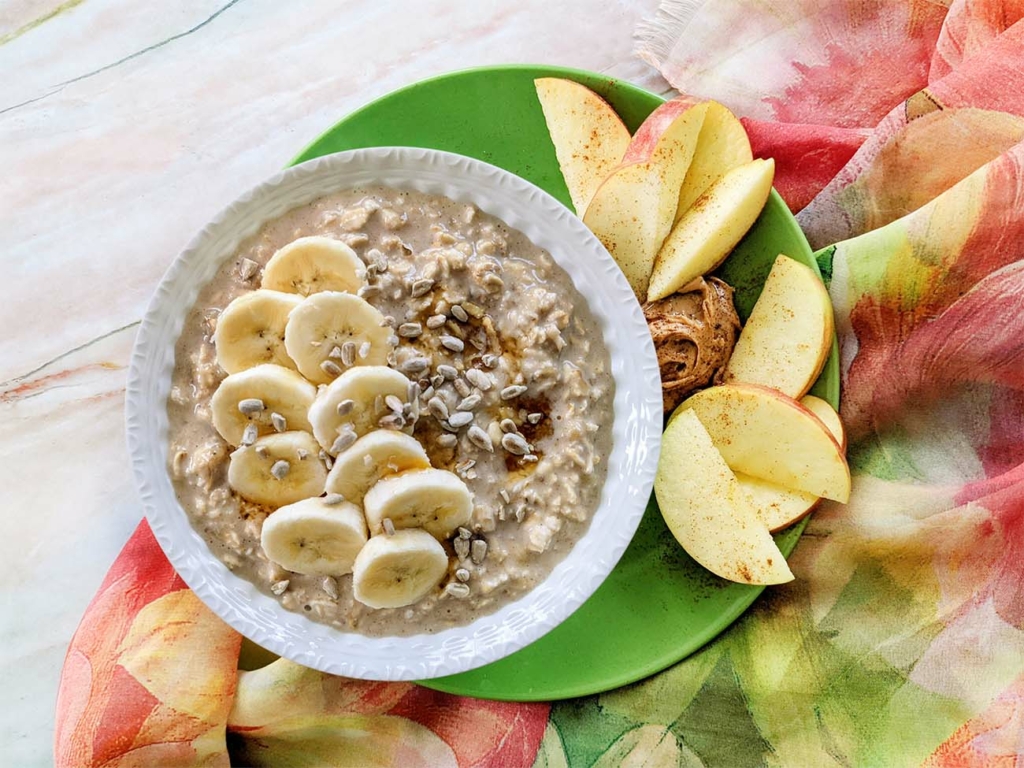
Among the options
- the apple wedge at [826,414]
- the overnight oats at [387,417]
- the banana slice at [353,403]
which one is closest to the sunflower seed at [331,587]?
the overnight oats at [387,417]

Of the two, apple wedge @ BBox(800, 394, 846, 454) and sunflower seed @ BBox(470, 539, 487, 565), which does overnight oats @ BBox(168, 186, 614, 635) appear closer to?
sunflower seed @ BBox(470, 539, 487, 565)

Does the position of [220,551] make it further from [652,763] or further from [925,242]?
[925,242]

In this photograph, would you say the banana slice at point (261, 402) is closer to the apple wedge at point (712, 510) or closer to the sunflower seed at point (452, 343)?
the sunflower seed at point (452, 343)

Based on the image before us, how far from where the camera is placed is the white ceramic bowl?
2.29 metres

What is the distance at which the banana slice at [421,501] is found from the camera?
2143mm

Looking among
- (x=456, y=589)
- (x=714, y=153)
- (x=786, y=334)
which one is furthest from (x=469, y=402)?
(x=714, y=153)

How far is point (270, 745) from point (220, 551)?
2.61 feet

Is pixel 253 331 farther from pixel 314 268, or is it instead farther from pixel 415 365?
pixel 415 365

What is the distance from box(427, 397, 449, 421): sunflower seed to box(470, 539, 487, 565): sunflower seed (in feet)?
1.06

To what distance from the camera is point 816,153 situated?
2805 millimetres

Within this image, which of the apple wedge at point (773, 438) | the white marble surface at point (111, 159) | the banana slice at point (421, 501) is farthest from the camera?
the white marble surface at point (111, 159)

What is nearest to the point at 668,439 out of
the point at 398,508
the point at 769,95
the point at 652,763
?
the point at 398,508

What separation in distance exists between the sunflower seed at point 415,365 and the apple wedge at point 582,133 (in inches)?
30.0

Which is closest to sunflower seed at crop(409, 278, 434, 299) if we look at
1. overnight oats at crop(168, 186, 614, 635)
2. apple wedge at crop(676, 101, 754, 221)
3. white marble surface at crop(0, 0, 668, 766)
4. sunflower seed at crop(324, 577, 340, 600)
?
overnight oats at crop(168, 186, 614, 635)
